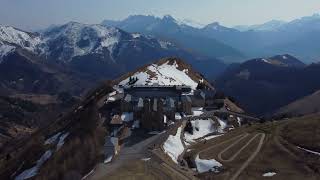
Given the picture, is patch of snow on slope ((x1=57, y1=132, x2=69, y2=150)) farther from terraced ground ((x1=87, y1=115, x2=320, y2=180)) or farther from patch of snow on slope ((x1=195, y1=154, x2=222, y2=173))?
patch of snow on slope ((x1=195, y1=154, x2=222, y2=173))

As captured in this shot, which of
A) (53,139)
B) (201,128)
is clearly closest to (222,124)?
Answer: (201,128)

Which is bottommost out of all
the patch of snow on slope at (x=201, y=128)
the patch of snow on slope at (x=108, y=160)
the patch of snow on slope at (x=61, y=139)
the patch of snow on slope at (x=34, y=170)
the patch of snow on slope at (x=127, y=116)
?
the patch of snow on slope at (x=34, y=170)

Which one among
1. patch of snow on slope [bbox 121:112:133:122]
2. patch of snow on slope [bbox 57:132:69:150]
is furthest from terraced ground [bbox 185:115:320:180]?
patch of snow on slope [bbox 57:132:69:150]

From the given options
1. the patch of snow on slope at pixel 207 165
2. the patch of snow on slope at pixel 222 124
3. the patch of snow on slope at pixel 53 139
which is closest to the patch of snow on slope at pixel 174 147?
the patch of snow on slope at pixel 207 165

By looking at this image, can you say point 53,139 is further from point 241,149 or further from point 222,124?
point 241,149

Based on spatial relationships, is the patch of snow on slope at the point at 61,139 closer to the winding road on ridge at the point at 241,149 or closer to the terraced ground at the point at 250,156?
the terraced ground at the point at 250,156
